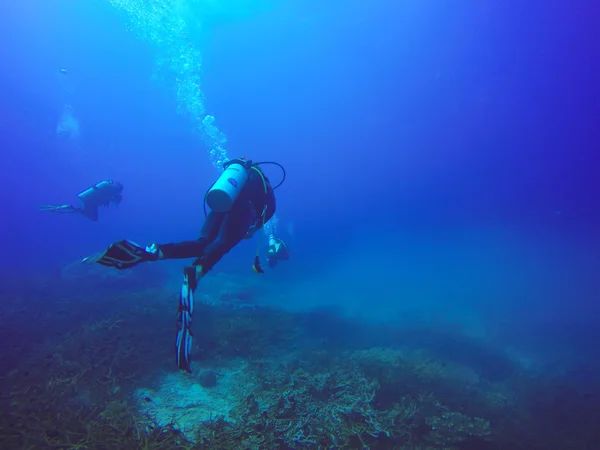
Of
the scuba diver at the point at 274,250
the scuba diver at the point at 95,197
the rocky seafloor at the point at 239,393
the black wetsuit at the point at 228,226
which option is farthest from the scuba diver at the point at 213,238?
the scuba diver at the point at 95,197

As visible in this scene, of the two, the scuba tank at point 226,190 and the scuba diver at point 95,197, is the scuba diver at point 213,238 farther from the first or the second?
the scuba diver at point 95,197

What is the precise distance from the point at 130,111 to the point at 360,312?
106713mm

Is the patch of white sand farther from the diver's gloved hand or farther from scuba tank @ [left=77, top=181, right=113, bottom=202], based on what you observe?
scuba tank @ [left=77, top=181, right=113, bottom=202]

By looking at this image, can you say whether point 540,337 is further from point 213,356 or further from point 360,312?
point 213,356

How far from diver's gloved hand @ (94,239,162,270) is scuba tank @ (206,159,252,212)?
1071 millimetres

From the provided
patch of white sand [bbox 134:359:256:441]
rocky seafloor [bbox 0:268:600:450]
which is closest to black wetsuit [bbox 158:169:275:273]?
rocky seafloor [bbox 0:268:600:450]

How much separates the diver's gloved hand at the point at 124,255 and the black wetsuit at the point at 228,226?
0.26m

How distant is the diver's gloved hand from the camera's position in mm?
3025

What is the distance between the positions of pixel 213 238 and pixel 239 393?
400 cm

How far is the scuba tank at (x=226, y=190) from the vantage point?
13.1ft

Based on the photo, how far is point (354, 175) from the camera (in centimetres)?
8844

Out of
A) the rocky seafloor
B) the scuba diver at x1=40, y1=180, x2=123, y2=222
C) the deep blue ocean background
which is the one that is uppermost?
the deep blue ocean background

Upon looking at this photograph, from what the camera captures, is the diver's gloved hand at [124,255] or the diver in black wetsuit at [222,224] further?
the diver in black wetsuit at [222,224]

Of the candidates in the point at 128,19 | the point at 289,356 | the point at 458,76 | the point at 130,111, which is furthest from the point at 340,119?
the point at 130,111
